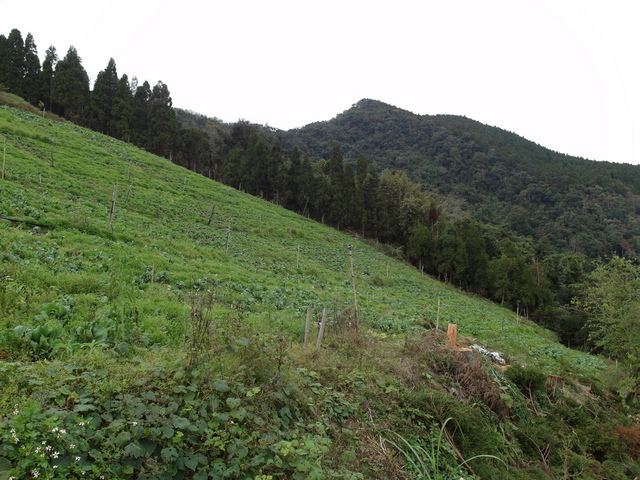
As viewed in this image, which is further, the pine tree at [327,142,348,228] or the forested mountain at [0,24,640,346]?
the pine tree at [327,142,348,228]

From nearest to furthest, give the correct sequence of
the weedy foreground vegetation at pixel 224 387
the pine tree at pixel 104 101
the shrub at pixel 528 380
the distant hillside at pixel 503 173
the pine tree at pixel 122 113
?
the weedy foreground vegetation at pixel 224 387, the shrub at pixel 528 380, the pine tree at pixel 104 101, the pine tree at pixel 122 113, the distant hillside at pixel 503 173

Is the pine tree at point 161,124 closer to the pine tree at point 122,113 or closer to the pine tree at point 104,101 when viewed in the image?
the pine tree at point 122,113

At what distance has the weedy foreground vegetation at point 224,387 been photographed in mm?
3240

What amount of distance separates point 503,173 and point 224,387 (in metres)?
121

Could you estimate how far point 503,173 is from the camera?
108 metres

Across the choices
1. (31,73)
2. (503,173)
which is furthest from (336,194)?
(503,173)

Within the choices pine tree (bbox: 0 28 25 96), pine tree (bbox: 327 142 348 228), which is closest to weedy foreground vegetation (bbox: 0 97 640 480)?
pine tree (bbox: 327 142 348 228)

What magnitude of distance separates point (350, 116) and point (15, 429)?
166m

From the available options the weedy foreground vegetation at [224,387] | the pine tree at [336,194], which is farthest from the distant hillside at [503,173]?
the weedy foreground vegetation at [224,387]

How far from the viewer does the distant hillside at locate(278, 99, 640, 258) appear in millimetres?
83250

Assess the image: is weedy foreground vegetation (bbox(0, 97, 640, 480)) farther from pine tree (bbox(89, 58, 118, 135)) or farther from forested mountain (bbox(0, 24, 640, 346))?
pine tree (bbox(89, 58, 118, 135))

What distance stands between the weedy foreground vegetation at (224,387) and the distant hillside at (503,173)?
72.5 metres

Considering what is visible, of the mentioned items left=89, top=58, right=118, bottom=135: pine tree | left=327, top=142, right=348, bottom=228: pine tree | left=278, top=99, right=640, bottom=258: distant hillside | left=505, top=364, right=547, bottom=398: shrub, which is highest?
left=278, top=99, right=640, bottom=258: distant hillside

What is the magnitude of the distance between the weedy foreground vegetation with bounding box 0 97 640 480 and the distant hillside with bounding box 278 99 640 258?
72493mm
